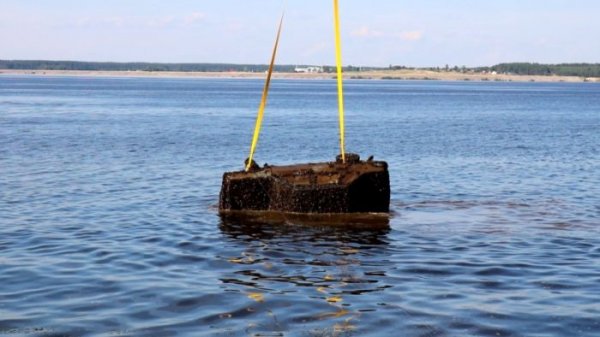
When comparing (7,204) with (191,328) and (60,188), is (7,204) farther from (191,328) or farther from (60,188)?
(191,328)

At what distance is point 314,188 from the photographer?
63.4 ft

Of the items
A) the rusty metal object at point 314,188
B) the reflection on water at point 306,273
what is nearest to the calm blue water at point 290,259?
the reflection on water at point 306,273

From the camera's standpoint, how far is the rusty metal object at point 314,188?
19250 mm

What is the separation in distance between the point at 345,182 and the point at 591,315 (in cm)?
834

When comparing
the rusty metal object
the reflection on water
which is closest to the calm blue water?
the reflection on water

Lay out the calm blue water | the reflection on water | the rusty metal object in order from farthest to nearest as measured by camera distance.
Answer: the rusty metal object → the reflection on water → the calm blue water

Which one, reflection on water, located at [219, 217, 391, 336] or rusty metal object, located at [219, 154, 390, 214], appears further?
rusty metal object, located at [219, 154, 390, 214]

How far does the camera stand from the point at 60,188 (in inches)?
1001

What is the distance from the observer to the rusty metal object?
19250 millimetres

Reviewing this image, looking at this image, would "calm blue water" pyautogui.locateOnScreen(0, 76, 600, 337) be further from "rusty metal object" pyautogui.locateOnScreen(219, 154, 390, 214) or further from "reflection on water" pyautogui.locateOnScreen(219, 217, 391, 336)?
"rusty metal object" pyautogui.locateOnScreen(219, 154, 390, 214)

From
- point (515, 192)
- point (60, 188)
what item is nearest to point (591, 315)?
point (515, 192)

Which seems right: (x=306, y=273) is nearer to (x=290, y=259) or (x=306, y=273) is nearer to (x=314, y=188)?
(x=290, y=259)

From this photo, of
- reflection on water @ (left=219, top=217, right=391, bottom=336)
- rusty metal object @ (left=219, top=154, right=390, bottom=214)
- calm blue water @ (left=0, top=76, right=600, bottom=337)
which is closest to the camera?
calm blue water @ (left=0, top=76, right=600, bottom=337)

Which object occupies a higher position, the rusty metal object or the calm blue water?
the rusty metal object
